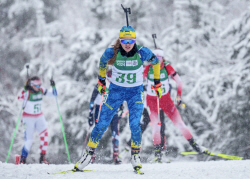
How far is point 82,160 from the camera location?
3.55 metres

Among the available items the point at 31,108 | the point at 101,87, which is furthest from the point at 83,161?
the point at 31,108

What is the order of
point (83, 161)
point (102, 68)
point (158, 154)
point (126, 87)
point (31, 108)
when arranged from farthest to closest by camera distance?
point (31, 108) → point (158, 154) → point (102, 68) → point (126, 87) → point (83, 161)

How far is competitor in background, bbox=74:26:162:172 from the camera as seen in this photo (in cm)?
361

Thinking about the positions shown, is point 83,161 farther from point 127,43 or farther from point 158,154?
point 158,154

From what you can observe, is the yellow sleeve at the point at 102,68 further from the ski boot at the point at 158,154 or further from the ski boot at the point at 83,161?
the ski boot at the point at 158,154

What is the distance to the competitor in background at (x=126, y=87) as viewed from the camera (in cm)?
361

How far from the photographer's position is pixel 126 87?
12.2 ft

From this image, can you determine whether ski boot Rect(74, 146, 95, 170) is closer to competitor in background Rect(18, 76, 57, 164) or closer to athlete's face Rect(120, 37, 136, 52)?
athlete's face Rect(120, 37, 136, 52)

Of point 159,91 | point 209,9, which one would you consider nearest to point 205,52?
point 209,9

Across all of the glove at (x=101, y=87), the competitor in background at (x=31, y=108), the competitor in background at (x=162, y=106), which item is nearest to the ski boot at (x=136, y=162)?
the glove at (x=101, y=87)

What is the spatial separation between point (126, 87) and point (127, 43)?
0.61m

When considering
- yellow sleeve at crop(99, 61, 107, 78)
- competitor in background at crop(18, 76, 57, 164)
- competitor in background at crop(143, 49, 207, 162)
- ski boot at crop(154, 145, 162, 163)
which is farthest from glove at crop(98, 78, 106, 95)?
competitor in background at crop(18, 76, 57, 164)

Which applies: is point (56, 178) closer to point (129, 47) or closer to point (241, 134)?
Result: point (129, 47)

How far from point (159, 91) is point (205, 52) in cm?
964
